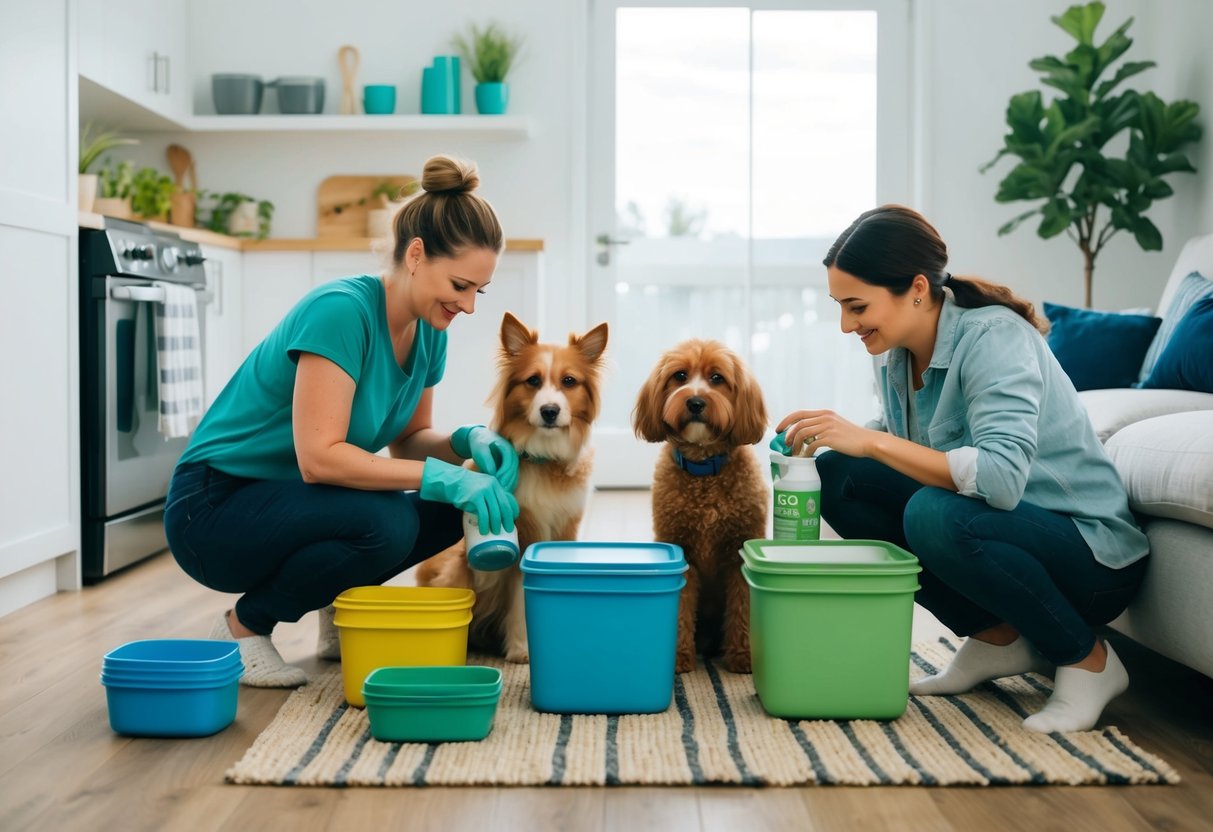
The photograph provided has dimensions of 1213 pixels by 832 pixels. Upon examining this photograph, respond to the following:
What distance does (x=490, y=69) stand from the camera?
478 cm

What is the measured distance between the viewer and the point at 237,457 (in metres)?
2.17

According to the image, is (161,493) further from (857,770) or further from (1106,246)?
(1106,246)

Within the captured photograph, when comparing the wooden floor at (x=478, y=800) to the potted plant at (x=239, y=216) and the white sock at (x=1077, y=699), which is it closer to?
the white sock at (x=1077, y=699)

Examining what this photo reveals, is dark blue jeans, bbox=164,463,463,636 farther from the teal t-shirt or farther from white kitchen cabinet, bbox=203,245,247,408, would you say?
white kitchen cabinet, bbox=203,245,247,408

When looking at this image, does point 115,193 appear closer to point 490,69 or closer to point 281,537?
point 490,69

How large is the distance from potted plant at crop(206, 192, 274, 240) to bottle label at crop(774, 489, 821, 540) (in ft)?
10.7

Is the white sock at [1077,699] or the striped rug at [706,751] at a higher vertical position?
the white sock at [1077,699]

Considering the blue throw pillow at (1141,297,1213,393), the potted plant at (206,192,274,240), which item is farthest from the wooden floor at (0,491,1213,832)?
the potted plant at (206,192,274,240)

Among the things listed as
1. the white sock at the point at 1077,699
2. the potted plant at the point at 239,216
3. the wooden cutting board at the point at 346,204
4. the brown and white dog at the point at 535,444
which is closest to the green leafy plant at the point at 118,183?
the potted plant at the point at 239,216

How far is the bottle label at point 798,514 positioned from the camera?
7.09 ft

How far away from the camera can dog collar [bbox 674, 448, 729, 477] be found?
2.32m

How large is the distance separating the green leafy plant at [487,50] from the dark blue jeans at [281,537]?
305 centimetres

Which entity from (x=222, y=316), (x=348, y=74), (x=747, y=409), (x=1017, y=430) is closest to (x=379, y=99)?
(x=348, y=74)

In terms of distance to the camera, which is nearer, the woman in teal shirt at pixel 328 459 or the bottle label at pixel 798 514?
the woman in teal shirt at pixel 328 459
